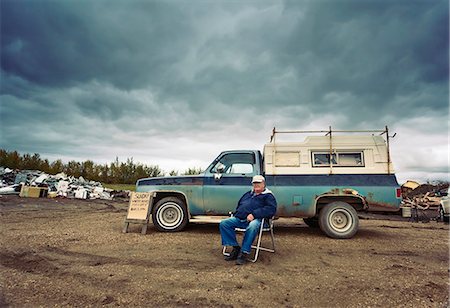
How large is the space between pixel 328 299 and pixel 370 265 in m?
1.85

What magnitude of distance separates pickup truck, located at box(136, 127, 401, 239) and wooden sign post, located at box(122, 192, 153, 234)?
234 millimetres

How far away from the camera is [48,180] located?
70.2 feet

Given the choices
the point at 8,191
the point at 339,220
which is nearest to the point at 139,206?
the point at 339,220

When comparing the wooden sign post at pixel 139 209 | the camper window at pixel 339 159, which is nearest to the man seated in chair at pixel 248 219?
the camper window at pixel 339 159

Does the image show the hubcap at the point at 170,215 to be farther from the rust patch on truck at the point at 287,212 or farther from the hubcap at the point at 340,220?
the hubcap at the point at 340,220

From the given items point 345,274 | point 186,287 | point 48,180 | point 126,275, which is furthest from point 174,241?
point 48,180

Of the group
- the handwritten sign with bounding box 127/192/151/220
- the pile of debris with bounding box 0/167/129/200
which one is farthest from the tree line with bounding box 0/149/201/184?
the handwritten sign with bounding box 127/192/151/220

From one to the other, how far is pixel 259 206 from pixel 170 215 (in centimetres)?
317

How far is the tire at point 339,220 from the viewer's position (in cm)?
688

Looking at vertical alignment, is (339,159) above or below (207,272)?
above

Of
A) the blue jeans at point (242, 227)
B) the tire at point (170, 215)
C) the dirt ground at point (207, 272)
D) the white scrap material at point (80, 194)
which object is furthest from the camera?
the white scrap material at point (80, 194)

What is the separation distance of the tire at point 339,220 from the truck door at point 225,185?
1942mm

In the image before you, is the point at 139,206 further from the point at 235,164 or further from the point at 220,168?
the point at 235,164

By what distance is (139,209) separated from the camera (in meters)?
7.23
